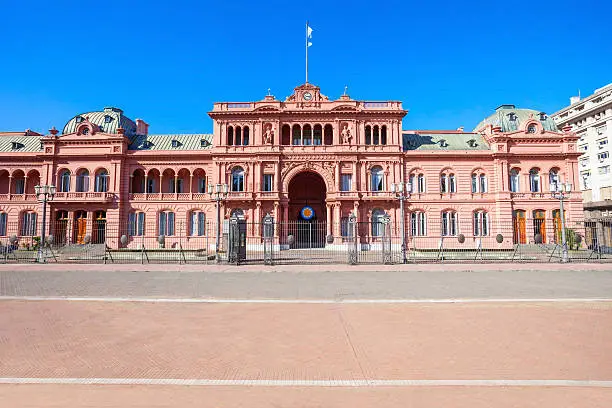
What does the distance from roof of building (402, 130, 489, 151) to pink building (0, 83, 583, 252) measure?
55 cm

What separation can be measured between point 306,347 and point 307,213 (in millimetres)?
35652

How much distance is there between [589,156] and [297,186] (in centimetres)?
Result: 4704

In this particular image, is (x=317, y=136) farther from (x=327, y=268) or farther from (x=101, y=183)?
→ (x=101, y=183)

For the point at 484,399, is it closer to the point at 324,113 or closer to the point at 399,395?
the point at 399,395

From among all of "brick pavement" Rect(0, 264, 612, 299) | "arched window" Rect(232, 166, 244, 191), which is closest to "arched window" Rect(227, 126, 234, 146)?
"arched window" Rect(232, 166, 244, 191)

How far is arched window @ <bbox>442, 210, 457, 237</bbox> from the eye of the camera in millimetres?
39125

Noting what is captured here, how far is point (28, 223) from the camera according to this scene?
131 feet

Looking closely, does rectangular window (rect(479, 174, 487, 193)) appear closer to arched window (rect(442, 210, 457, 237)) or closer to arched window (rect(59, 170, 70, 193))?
arched window (rect(442, 210, 457, 237))

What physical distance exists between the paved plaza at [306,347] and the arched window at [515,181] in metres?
30.8

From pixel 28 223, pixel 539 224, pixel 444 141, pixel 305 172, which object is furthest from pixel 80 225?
pixel 539 224

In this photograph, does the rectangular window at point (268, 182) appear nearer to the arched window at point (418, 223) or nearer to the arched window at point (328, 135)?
the arched window at point (328, 135)

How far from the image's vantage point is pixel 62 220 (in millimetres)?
38094

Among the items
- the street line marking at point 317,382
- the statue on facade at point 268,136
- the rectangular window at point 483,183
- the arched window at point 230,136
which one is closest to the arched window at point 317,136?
the statue on facade at point 268,136

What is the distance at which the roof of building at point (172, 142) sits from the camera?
42344mm
